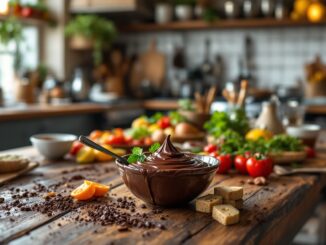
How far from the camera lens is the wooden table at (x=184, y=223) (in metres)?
1.12

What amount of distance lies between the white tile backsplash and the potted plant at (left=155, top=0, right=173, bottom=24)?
32 cm

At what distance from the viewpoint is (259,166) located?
1783mm

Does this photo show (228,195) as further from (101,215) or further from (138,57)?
(138,57)

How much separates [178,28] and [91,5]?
104 centimetres

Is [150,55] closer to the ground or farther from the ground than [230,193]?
farther from the ground

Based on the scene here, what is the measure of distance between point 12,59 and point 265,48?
2829mm

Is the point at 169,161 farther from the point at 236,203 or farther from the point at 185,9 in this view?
the point at 185,9

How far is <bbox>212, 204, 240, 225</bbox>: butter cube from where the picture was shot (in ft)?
4.05

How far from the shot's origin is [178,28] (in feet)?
19.0

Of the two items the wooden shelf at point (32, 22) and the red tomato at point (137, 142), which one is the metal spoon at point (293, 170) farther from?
the wooden shelf at point (32, 22)

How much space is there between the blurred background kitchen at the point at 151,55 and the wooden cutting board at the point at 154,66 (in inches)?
0.5

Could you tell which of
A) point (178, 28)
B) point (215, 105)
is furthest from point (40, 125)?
point (178, 28)

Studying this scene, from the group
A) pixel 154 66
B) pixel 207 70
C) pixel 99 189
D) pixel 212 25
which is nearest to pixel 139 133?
pixel 99 189

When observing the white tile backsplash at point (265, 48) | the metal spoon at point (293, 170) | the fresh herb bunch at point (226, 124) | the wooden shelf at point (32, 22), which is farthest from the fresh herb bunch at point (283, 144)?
the wooden shelf at point (32, 22)
